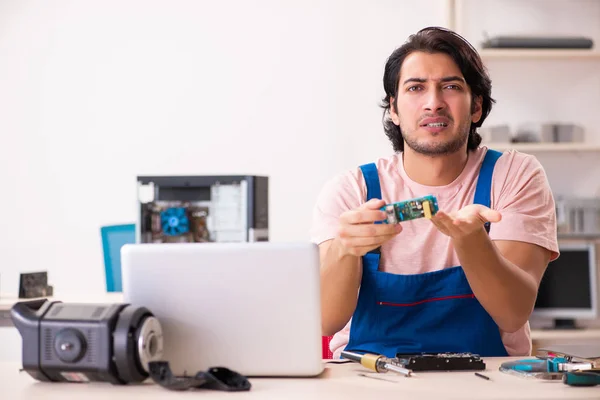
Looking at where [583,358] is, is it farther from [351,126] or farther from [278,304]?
[351,126]

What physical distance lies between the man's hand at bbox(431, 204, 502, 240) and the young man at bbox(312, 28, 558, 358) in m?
0.03

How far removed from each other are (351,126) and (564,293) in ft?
4.84

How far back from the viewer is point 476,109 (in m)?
2.34

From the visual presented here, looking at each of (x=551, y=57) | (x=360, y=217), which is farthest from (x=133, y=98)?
(x=360, y=217)

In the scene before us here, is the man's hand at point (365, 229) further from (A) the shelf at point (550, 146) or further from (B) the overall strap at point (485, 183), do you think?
(A) the shelf at point (550, 146)

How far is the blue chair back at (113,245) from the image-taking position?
3.71 meters

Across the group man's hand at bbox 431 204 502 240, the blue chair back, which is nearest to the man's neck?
man's hand at bbox 431 204 502 240

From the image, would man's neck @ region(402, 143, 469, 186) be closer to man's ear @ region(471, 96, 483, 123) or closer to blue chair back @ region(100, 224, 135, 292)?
man's ear @ region(471, 96, 483, 123)

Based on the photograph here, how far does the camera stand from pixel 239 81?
4.68 m

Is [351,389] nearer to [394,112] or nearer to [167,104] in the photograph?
[394,112]

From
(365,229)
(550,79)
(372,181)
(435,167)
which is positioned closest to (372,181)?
(372,181)

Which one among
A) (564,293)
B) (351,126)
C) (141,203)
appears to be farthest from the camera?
(351,126)

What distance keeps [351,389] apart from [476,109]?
1.20 metres

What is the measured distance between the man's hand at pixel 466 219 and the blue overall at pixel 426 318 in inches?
11.7
